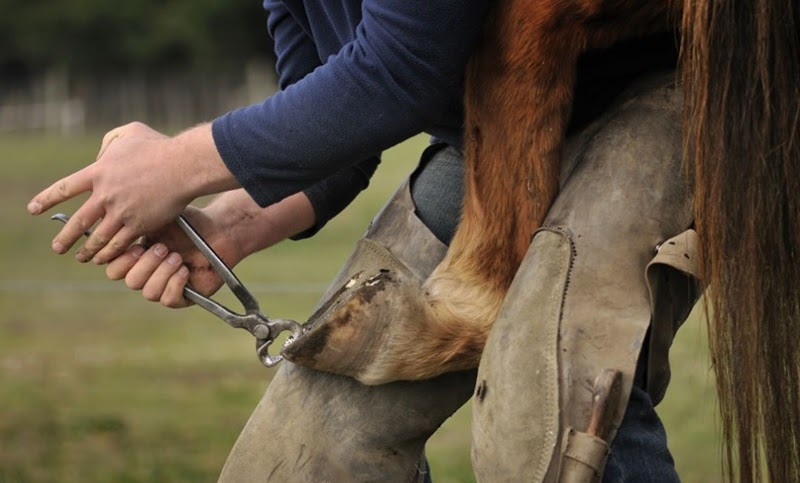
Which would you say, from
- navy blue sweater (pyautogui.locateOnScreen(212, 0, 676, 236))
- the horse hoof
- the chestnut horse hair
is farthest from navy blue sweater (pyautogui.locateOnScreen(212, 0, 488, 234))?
the horse hoof

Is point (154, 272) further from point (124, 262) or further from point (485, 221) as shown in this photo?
point (485, 221)

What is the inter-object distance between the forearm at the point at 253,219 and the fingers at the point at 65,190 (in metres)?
0.39

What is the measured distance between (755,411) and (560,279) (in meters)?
0.30


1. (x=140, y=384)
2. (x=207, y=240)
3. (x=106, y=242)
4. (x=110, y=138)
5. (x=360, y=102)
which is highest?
(x=360, y=102)

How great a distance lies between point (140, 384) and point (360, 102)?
175 inches

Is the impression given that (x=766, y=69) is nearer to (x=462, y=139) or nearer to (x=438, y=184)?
(x=462, y=139)

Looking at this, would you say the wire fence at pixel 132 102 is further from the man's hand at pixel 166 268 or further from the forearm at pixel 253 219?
the man's hand at pixel 166 268

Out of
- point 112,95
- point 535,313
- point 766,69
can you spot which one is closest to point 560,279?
point 535,313

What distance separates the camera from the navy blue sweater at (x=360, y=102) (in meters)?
1.82

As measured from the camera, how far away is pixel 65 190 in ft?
6.91

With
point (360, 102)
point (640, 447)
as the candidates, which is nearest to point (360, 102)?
point (360, 102)

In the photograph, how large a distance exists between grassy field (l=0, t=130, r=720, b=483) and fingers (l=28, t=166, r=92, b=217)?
977mm

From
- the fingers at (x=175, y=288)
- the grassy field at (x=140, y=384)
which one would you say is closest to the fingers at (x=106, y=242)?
the fingers at (x=175, y=288)

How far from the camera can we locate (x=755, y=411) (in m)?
1.71
